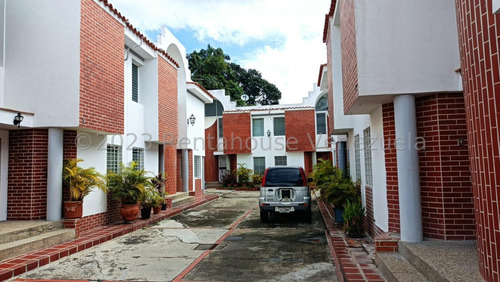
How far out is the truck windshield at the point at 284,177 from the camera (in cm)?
1053

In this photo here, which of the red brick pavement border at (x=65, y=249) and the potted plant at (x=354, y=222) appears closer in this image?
the red brick pavement border at (x=65, y=249)

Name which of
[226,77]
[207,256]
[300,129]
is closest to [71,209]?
[207,256]

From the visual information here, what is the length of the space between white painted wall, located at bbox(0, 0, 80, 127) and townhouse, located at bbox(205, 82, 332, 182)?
1778 centimetres

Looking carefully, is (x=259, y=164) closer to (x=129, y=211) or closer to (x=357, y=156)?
(x=357, y=156)

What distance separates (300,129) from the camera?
2466cm

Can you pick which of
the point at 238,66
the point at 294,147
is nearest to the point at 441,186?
the point at 294,147

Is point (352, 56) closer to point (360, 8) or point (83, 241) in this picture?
point (360, 8)

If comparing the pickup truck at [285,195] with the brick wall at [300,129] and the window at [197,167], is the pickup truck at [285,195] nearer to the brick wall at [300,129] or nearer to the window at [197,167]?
the window at [197,167]

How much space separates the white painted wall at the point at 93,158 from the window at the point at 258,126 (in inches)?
657

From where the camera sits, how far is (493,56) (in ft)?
10.2

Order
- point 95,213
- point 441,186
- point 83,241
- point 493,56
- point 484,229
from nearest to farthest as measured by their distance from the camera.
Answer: point 493,56 < point 484,229 < point 441,186 < point 83,241 < point 95,213

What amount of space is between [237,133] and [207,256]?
758 inches

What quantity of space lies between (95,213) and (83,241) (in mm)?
1744

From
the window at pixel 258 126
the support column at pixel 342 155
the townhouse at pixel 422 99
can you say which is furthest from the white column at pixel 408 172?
the window at pixel 258 126
